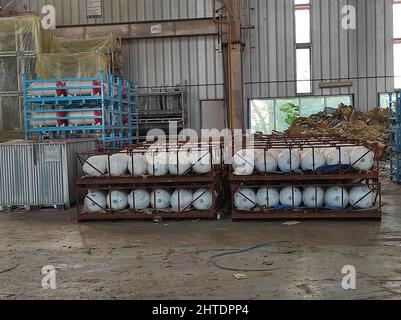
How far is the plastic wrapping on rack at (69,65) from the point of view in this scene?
1455 cm

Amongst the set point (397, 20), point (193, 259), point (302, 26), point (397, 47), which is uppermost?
point (397, 20)

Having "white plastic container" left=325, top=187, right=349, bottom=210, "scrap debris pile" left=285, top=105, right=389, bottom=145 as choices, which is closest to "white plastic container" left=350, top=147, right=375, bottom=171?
"white plastic container" left=325, top=187, right=349, bottom=210

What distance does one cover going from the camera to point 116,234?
8.19 m

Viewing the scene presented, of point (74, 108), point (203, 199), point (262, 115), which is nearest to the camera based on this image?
point (203, 199)

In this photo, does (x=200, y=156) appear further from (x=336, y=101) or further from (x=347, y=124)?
(x=336, y=101)

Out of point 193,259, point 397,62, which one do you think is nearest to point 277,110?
point 397,62

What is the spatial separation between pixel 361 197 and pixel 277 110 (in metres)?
13.0

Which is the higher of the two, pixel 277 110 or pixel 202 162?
pixel 277 110

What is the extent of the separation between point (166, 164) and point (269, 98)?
504 inches

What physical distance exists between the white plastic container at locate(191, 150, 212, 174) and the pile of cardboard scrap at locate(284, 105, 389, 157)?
9313 millimetres

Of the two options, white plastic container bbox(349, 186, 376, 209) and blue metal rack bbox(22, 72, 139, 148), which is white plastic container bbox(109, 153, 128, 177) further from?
white plastic container bbox(349, 186, 376, 209)

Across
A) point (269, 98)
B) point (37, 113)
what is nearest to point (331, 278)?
point (37, 113)

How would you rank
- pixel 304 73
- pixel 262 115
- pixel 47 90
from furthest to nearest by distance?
pixel 262 115 < pixel 304 73 < pixel 47 90

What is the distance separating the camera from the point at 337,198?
853 centimetres
